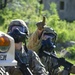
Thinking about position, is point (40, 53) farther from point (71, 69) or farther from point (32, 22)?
point (32, 22)

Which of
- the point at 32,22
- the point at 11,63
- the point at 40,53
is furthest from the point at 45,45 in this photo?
the point at 32,22

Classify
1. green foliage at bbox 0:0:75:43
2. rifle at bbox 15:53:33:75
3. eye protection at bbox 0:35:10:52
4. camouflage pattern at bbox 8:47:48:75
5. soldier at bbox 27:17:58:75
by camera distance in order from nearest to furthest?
eye protection at bbox 0:35:10:52
rifle at bbox 15:53:33:75
camouflage pattern at bbox 8:47:48:75
soldier at bbox 27:17:58:75
green foliage at bbox 0:0:75:43

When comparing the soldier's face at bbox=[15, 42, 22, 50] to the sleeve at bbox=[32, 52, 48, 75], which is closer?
the soldier's face at bbox=[15, 42, 22, 50]

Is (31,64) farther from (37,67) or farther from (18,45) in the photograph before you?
(18,45)

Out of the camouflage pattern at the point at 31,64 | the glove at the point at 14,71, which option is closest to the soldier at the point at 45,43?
the camouflage pattern at the point at 31,64

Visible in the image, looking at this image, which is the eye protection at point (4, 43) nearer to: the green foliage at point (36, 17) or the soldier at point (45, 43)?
the soldier at point (45, 43)

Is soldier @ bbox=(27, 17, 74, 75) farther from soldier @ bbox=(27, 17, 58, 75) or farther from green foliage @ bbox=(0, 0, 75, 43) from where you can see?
green foliage @ bbox=(0, 0, 75, 43)

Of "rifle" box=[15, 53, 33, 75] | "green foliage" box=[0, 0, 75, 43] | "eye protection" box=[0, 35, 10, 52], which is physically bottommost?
"green foliage" box=[0, 0, 75, 43]

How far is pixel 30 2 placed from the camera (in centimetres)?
2797

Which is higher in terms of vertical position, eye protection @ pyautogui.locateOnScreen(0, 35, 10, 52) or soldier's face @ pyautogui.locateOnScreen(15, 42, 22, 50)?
eye protection @ pyautogui.locateOnScreen(0, 35, 10, 52)

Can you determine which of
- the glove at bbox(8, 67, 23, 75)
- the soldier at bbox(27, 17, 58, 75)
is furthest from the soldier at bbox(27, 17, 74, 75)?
the glove at bbox(8, 67, 23, 75)

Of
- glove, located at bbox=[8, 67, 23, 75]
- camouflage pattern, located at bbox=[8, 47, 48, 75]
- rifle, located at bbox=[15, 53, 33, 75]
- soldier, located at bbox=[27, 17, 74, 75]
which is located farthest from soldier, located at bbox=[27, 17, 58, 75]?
rifle, located at bbox=[15, 53, 33, 75]

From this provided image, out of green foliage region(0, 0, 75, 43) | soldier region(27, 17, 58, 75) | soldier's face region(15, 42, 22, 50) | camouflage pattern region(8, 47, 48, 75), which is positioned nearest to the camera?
soldier's face region(15, 42, 22, 50)

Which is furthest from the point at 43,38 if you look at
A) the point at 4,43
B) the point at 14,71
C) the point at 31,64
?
the point at 4,43
